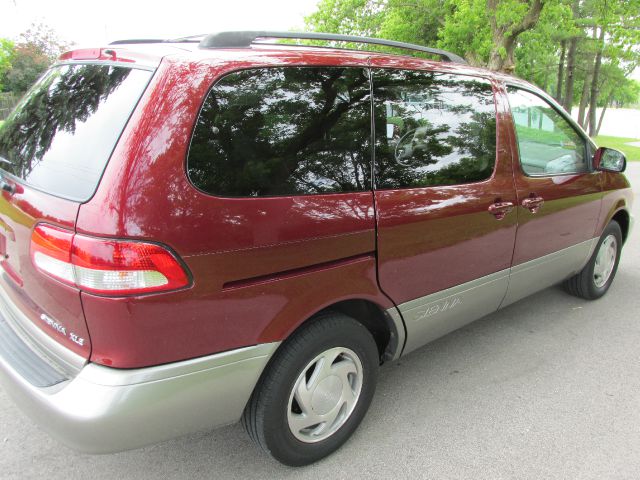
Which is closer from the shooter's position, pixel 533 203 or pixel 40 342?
pixel 40 342

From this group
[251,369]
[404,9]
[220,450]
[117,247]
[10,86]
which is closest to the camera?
[117,247]

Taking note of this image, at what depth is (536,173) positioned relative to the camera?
3232mm

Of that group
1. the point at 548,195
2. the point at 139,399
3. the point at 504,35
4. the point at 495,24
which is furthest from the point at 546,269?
the point at 495,24

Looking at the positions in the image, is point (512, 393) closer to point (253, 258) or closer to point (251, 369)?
point (251, 369)

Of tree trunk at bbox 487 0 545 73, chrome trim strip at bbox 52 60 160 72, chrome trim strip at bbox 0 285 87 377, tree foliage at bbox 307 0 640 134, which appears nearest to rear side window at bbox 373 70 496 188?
chrome trim strip at bbox 52 60 160 72

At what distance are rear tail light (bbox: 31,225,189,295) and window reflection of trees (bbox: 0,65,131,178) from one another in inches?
22.3

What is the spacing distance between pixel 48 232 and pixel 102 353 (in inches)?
19.2

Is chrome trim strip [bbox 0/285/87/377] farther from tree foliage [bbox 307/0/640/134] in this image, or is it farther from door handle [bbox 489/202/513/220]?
tree foliage [bbox 307/0/640/134]

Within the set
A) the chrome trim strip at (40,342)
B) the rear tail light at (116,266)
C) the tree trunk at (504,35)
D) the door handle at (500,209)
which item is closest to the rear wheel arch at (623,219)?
the door handle at (500,209)

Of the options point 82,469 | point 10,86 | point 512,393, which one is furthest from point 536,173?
point 10,86

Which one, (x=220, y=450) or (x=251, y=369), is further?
(x=220, y=450)

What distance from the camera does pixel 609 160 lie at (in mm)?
3785

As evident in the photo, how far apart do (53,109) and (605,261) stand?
14.5 feet

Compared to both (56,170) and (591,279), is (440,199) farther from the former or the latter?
(591,279)
